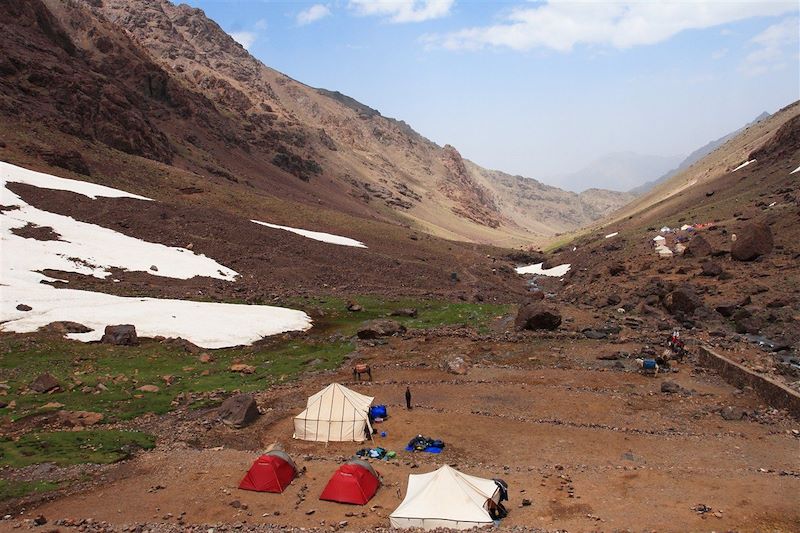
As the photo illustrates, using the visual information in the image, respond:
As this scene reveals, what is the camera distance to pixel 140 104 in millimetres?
108312

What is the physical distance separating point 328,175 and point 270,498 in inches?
5826

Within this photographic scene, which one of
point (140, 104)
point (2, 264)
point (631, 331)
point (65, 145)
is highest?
point (140, 104)

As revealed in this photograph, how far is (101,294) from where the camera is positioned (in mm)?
39594

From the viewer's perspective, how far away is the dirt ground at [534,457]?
644 inches

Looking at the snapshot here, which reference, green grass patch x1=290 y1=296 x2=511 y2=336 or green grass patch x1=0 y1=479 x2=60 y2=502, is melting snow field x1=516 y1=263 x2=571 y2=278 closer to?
green grass patch x1=290 y1=296 x2=511 y2=336

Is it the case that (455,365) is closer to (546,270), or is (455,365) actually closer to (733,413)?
(733,413)

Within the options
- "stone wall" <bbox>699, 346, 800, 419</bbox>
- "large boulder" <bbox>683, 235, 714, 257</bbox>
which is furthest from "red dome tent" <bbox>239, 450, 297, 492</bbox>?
"large boulder" <bbox>683, 235, 714, 257</bbox>

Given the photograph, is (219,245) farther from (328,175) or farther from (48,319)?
(328,175)

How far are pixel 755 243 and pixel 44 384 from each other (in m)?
53.9

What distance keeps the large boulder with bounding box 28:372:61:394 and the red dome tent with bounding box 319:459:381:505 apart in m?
16.4

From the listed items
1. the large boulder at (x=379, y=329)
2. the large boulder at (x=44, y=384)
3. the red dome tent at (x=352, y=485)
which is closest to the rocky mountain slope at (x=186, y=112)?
the large boulder at (x=379, y=329)

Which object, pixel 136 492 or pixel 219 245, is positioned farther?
pixel 219 245

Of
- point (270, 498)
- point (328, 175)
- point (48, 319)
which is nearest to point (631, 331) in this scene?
point (270, 498)

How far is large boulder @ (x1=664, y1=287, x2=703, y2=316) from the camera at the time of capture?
42312 mm
